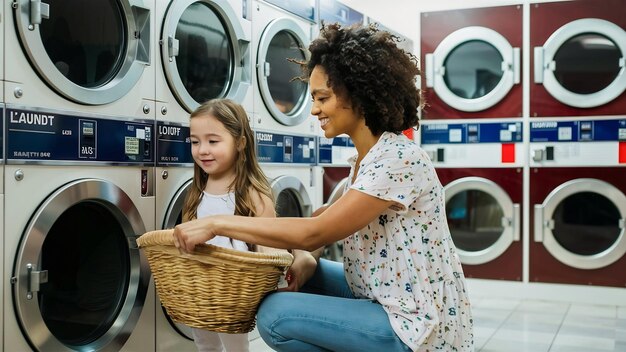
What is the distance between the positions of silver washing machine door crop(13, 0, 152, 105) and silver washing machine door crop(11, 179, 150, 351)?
33 centimetres

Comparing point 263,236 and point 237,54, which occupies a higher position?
point 237,54

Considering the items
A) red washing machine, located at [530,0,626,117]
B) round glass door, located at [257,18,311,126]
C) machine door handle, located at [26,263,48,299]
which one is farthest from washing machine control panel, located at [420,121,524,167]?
machine door handle, located at [26,263,48,299]

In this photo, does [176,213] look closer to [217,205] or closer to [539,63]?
[217,205]

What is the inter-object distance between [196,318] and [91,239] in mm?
818

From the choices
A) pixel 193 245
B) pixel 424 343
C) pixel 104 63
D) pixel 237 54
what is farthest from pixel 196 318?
pixel 237 54

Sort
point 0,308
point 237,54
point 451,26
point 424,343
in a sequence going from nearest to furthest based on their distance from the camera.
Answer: point 424,343 → point 0,308 → point 237,54 → point 451,26

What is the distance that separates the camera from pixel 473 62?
15.2ft

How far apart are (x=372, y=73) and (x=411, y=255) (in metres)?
0.50

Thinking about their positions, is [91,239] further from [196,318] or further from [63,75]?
[196,318]

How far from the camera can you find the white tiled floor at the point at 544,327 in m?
3.17

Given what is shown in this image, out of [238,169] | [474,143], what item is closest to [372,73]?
[238,169]

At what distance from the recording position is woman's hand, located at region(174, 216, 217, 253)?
5.01 ft

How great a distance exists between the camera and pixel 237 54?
9.53ft

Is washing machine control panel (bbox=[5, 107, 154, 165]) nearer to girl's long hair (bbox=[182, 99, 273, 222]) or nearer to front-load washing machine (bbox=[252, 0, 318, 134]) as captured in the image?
girl's long hair (bbox=[182, 99, 273, 222])
